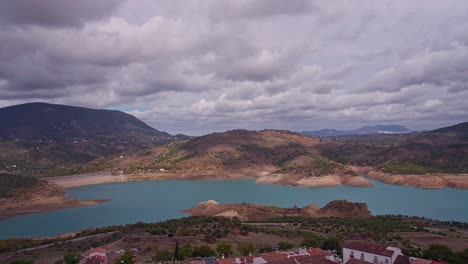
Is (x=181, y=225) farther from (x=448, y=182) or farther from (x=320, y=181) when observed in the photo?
(x=448, y=182)

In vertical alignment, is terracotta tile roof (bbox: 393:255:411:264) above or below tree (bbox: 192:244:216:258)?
above

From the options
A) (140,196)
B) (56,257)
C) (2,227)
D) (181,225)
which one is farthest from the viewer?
(140,196)

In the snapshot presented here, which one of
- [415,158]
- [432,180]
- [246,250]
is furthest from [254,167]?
[246,250]

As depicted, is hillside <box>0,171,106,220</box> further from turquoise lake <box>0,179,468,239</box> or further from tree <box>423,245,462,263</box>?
tree <box>423,245,462,263</box>

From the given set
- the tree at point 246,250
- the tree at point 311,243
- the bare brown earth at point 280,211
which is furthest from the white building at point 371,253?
the bare brown earth at point 280,211

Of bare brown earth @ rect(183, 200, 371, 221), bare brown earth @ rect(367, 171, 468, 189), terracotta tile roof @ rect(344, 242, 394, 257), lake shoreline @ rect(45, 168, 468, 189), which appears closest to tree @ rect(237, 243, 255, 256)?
terracotta tile roof @ rect(344, 242, 394, 257)

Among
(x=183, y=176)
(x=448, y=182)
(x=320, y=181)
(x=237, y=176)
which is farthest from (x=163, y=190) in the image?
(x=448, y=182)

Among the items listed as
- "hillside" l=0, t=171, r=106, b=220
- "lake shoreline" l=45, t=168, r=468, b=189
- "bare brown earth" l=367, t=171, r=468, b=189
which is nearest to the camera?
"hillside" l=0, t=171, r=106, b=220
